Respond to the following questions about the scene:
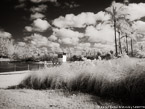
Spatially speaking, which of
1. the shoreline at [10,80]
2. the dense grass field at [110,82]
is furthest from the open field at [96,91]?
the shoreline at [10,80]

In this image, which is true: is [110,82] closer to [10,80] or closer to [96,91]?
[96,91]

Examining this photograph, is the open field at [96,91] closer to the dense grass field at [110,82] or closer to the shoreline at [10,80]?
the dense grass field at [110,82]

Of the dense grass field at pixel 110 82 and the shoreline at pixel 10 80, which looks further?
the shoreline at pixel 10 80

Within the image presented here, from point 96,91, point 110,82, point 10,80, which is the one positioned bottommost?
point 10,80

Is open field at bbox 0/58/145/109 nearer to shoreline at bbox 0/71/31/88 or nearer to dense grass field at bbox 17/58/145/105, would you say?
dense grass field at bbox 17/58/145/105

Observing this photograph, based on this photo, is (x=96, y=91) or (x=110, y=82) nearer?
(x=110, y=82)

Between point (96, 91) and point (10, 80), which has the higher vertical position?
point (96, 91)

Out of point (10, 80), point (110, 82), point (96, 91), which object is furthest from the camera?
point (10, 80)

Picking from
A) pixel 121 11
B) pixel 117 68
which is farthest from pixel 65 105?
pixel 121 11

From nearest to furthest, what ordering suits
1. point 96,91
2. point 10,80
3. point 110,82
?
point 110,82, point 96,91, point 10,80

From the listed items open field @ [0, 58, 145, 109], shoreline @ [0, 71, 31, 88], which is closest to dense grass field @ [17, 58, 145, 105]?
open field @ [0, 58, 145, 109]

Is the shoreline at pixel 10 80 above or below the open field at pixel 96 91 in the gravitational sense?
below

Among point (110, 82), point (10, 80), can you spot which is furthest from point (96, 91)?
point (10, 80)

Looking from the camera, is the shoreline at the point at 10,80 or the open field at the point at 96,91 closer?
the open field at the point at 96,91
